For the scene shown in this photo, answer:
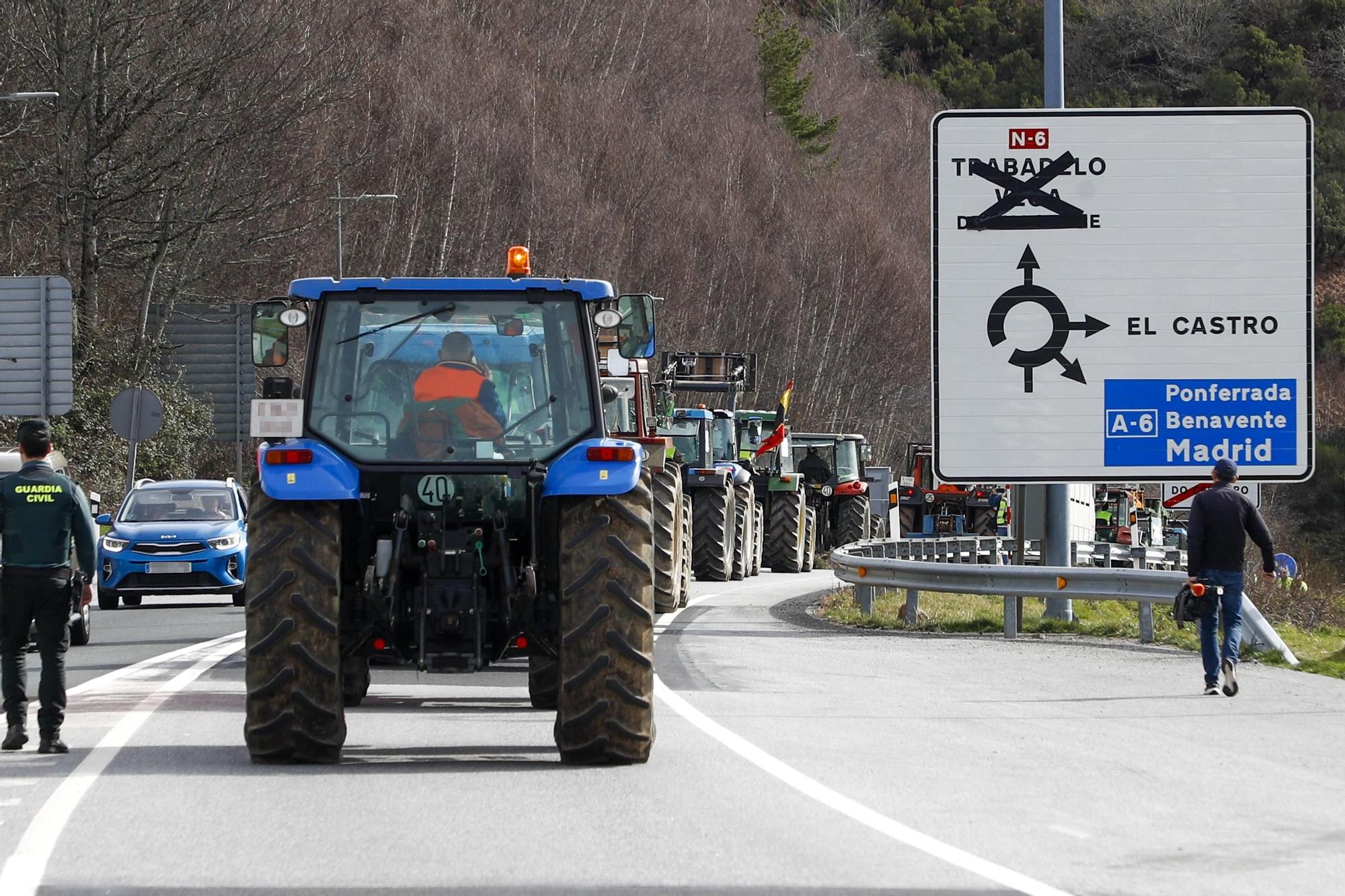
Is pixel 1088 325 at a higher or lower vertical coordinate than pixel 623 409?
higher

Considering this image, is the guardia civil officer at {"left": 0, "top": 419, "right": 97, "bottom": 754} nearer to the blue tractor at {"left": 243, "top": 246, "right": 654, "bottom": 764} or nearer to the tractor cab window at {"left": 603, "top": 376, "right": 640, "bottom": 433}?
the blue tractor at {"left": 243, "top": 246, "right": 654, "bottom": 764}

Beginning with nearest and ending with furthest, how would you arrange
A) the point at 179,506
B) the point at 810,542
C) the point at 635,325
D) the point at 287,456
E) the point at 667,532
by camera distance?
the point at 287,456 < the point at 635,325 < the point at 667,532 < the point at 179,506 < the point at 810,542

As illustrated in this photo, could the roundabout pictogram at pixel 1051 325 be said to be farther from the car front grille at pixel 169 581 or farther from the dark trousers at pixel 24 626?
the dark trousers at pixel 24 626

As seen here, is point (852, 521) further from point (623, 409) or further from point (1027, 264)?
point (623, 409)

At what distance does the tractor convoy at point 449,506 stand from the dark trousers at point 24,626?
4.04ft

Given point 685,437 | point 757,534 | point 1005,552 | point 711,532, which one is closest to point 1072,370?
point 711,532

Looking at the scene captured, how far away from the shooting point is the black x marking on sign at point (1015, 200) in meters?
21.0

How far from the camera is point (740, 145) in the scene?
269 feet

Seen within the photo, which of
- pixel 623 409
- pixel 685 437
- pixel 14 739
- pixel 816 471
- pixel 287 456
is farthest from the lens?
pixel 816 471

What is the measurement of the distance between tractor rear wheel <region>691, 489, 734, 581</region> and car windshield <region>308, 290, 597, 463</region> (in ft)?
60.0

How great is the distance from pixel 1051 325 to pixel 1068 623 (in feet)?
9.83

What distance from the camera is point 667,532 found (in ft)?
65.3

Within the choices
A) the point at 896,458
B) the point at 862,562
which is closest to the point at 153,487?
the point at 862,562

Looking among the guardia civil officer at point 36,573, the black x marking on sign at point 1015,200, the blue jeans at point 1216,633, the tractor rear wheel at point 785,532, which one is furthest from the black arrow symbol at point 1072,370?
the tractor rear wheel at point 785,532
